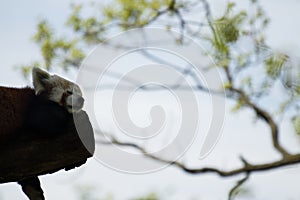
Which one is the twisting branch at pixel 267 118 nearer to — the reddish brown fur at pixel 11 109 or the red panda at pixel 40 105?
the red panda at pixel 40 105

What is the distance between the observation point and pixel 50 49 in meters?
7.22

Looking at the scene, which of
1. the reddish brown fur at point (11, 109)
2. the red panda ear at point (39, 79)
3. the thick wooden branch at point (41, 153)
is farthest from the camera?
the red panda ear at point (39, 79)

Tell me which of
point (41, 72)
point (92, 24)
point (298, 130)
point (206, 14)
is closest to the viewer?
point (41, 72)

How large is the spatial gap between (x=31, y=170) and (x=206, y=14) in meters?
5.39

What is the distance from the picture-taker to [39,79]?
2686 mm

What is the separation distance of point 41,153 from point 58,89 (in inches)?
27.0

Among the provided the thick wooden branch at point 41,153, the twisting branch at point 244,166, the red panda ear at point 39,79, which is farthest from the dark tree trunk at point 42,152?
the twisting branch at point 244,166

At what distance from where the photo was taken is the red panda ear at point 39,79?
2.66 m

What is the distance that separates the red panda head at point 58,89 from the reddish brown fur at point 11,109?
120mm

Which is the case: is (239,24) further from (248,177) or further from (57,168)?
(57,168)

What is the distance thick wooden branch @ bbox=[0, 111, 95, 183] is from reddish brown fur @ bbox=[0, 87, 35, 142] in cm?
9

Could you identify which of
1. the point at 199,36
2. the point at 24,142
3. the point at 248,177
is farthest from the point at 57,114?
the point at 199,36

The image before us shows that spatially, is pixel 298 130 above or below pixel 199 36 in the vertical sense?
below

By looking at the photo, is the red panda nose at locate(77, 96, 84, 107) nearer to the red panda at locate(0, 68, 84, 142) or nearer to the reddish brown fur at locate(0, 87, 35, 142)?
the red panda at locate(0, 68, 84, 142)
